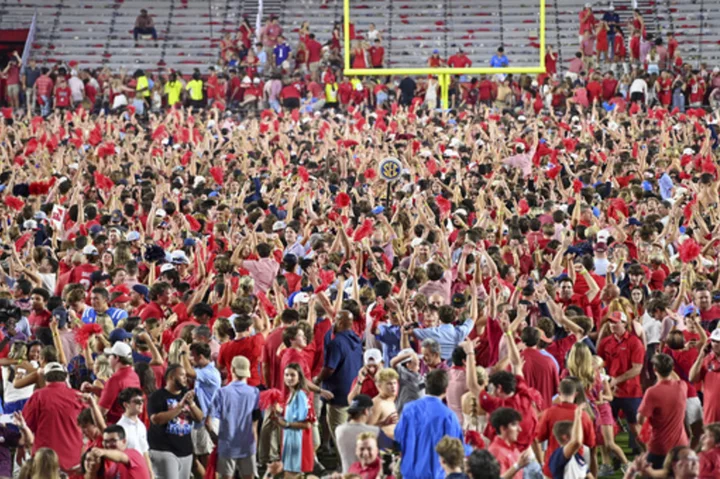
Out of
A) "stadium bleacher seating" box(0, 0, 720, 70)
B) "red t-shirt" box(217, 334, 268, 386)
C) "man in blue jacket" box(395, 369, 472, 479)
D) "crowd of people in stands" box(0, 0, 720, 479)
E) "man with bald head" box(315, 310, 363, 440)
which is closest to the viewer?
"man in blue jacket" box(395, 369, 472, 479)

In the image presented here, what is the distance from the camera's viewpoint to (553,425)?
331 inches

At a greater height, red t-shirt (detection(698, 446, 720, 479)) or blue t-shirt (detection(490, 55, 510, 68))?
blue t-shirt (detection(490, 55, 510, 68))

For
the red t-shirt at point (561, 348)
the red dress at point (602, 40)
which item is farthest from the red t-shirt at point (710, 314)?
the red dress at point (602, 40)

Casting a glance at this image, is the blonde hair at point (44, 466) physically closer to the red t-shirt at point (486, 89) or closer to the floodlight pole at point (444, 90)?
the floodlight pole at point (444, 90)

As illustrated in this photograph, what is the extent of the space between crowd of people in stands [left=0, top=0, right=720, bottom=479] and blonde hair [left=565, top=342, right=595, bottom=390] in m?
0.02

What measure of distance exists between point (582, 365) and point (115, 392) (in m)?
3.04

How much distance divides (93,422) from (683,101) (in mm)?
24221

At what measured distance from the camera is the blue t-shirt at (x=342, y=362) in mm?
10258

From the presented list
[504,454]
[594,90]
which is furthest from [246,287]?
[594,90]

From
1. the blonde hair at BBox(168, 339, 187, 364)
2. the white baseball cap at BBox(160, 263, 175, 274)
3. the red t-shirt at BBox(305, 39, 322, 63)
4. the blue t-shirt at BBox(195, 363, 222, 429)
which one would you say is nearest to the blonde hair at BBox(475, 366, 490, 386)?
the blue t-shirt at BBox(195, 363, 222, 429)

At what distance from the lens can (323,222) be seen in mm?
15062

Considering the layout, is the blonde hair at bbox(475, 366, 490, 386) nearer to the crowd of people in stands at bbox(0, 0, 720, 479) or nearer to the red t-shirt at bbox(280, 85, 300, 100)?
the crowd of people in stands at bbox(0, 0, 720, 479)

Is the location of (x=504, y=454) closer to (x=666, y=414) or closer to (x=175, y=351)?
(x=666, y=414)

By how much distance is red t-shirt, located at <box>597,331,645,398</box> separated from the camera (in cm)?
1012
